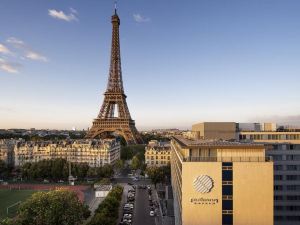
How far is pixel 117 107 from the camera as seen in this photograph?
13700 cm

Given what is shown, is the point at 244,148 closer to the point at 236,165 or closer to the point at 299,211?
the point at 236,165

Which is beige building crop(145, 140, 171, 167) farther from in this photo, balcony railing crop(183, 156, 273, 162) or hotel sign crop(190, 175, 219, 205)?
hotel sign crop(190, 175, 219, 205)

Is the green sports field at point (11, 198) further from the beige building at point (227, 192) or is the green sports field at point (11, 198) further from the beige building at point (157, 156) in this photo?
the beige building at point (157, 156)

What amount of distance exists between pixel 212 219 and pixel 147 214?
97.3ft

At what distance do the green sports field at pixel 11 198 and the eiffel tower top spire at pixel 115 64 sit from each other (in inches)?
2533

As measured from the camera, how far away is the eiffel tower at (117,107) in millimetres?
132625

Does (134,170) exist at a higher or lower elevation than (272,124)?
lower

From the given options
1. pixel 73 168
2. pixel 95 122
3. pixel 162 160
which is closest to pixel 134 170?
pixel 162 160

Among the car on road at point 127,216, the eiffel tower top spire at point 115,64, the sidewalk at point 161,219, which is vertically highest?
the eiffel tower top spire at point 115,64

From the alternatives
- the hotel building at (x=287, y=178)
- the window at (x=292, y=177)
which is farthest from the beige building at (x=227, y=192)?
the window at (x=292, y=177)

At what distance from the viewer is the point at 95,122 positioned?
445 feet

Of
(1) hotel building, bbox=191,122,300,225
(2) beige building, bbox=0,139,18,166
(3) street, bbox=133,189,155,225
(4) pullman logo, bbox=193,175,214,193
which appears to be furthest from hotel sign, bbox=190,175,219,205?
(2) beige building, bbox=0,139,18,166

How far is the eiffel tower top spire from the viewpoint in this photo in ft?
433

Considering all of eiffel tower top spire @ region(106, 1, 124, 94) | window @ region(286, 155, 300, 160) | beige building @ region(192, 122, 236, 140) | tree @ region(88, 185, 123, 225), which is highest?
eiffel tower top spire @ region(106, 1, 124, 94)
